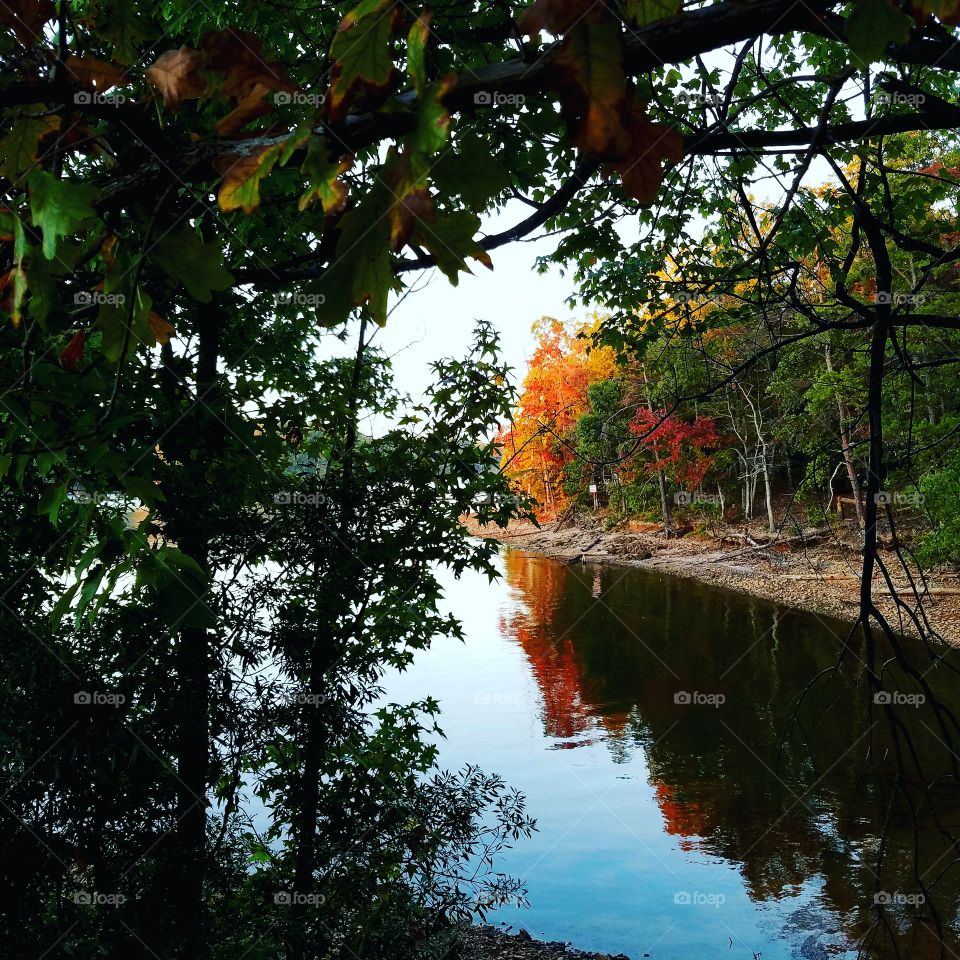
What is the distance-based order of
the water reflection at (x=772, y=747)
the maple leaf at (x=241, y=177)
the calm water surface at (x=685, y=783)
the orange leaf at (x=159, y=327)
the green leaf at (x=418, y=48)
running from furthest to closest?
the calm water surface at (x=685, y=783) → the water reflection at (x=772, y=747) → the orange leaf at (x=159, y=327) → the maple leaf at (x=241, y=177) → the green leaf at (x=418, y=48)

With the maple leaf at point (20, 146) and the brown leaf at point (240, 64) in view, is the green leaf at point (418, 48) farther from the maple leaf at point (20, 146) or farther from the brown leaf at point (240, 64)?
the maple leaf at point (20, 146)

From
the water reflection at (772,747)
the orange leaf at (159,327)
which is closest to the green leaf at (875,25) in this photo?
the orange leaf at (159,327)

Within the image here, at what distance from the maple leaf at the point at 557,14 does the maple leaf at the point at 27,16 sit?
0.55m

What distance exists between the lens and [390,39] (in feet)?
1.81

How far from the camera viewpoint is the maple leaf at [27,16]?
0.74 metres

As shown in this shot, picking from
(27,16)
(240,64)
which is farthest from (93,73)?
(240,64)

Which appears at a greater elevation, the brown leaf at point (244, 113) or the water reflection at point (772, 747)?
the brown leaf at point (244, 113)

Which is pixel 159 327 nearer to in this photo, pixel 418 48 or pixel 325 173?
pixel 325 173

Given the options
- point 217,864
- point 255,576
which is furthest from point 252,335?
point 217,864

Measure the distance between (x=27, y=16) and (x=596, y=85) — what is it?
660 mm

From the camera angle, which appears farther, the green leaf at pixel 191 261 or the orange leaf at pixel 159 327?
the orange leaf at pixel 159 327

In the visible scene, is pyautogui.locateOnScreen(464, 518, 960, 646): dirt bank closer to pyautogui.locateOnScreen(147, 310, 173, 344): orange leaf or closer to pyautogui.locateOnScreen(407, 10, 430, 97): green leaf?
pyautogui.locateOnScreen(147, 310, 173, 344): orange leaf

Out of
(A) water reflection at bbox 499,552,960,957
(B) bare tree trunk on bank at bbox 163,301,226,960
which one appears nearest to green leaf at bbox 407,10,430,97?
(A) water reflection at bbox 499,552,960,957

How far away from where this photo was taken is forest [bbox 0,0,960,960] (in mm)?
582
